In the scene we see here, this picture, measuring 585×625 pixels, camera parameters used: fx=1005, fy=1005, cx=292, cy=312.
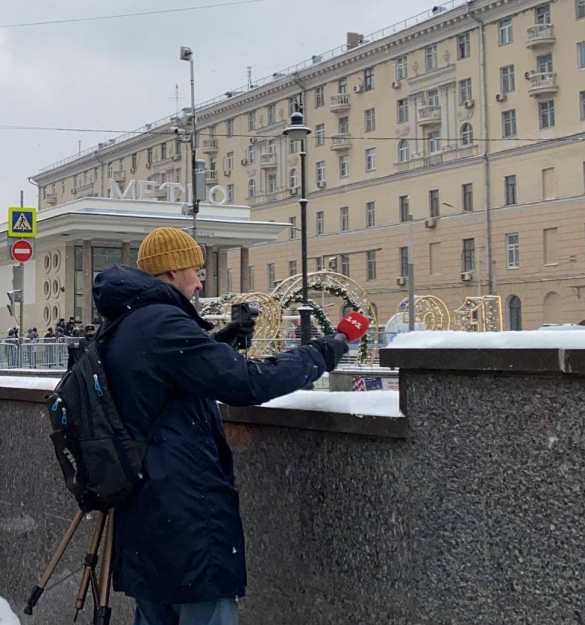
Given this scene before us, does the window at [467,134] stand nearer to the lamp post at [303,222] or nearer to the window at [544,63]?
the window at [544,63]

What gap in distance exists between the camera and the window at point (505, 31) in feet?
157

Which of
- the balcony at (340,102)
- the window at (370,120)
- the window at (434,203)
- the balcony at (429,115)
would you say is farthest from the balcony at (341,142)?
the window at (434,203)

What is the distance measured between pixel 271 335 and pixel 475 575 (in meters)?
21.0

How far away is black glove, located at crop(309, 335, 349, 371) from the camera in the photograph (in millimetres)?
2902

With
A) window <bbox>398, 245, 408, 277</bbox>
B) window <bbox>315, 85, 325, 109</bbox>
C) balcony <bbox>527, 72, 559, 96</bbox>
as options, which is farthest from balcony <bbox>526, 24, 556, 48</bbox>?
window <bbox>315, 85, 325, 109</bbox>

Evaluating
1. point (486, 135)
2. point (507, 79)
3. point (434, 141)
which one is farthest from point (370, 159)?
point (507, 79)

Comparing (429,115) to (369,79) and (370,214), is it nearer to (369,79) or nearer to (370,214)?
(369,79)

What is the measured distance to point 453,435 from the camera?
2.73 meters

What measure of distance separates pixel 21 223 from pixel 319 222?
4256 centimetres

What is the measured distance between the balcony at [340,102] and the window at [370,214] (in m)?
5.95

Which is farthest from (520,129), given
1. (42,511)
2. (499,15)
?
(42,511)

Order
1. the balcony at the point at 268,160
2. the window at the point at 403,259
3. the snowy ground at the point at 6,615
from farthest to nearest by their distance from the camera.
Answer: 1. the balcony at the point at 268,160
2. the window at the point at 403,259
3. the snowy ground at the point at 6,615

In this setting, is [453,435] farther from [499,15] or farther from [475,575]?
[499,15]

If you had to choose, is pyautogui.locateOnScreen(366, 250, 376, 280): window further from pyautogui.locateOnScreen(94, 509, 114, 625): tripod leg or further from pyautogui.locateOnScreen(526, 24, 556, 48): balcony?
pyautogui.locateOnScreen(94, 509, 114, 625): tripod leg
